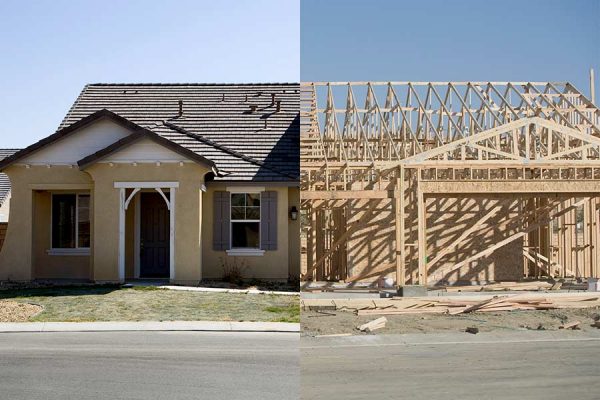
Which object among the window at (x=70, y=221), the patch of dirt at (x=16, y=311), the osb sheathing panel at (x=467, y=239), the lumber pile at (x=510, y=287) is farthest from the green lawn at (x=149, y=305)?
the osb sheathing panel at (x=467, y=239)

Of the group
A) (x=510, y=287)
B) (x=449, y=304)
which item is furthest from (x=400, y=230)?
(x=510, y=287)

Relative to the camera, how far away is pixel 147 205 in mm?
17203

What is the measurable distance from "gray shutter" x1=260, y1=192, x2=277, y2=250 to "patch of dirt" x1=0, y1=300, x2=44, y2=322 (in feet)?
16.3

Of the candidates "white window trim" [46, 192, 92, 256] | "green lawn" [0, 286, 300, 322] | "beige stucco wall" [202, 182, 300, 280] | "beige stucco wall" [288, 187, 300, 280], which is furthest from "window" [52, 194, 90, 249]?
"beige stucco wall" [288, 187, 300, 280]

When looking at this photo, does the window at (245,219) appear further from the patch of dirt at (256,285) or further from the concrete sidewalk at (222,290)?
the concrete sidewalk at (222,290)

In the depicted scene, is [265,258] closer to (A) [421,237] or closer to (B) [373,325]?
(A) [421,237]

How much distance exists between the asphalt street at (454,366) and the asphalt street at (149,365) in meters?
0.50

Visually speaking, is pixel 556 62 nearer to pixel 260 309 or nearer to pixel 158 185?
pixel 260 309

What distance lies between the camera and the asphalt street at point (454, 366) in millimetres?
5715

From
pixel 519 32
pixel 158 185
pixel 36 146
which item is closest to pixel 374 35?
pixel 519 32

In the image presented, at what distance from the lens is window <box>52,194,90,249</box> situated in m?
16.9

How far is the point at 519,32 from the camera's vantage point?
5039mm

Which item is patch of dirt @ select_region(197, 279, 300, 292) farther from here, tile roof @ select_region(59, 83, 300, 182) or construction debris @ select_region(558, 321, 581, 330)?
construction debris @ select_region(558, 321, 581, 330)

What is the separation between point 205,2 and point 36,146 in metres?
10.8
